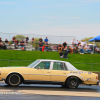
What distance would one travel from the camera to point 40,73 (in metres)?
11.8

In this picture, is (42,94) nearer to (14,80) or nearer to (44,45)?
(14,80)

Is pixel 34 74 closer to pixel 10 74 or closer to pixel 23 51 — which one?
pixel 10 74

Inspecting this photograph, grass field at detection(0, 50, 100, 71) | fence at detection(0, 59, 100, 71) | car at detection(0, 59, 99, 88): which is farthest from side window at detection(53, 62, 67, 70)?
grass field at detection(0, 50, 100, 71)

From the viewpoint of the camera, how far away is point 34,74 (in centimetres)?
1171

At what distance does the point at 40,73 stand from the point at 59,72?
3.14 feet

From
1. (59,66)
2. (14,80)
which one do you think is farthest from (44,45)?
(14,80)

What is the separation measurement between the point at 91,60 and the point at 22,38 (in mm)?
9009

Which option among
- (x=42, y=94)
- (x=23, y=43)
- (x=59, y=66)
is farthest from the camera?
(x=23, y=43)

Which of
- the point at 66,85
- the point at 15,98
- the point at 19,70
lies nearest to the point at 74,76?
the point at 66,85

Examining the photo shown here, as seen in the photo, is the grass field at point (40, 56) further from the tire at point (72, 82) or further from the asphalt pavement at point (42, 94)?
the asphalt pavement at point (42, 94)

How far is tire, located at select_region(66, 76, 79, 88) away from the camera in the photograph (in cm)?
1198

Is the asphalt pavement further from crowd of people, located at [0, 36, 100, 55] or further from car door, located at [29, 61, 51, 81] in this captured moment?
crowd of people, located at [0, 36, 100, 55]

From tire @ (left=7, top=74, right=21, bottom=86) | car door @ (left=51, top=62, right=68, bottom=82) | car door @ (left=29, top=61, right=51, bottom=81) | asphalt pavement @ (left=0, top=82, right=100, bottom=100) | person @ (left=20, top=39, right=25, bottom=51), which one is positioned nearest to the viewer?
asphalt pavement @ (left=0, top=82, right=100, bottom=100)

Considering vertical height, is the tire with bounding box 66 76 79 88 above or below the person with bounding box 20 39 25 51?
below
